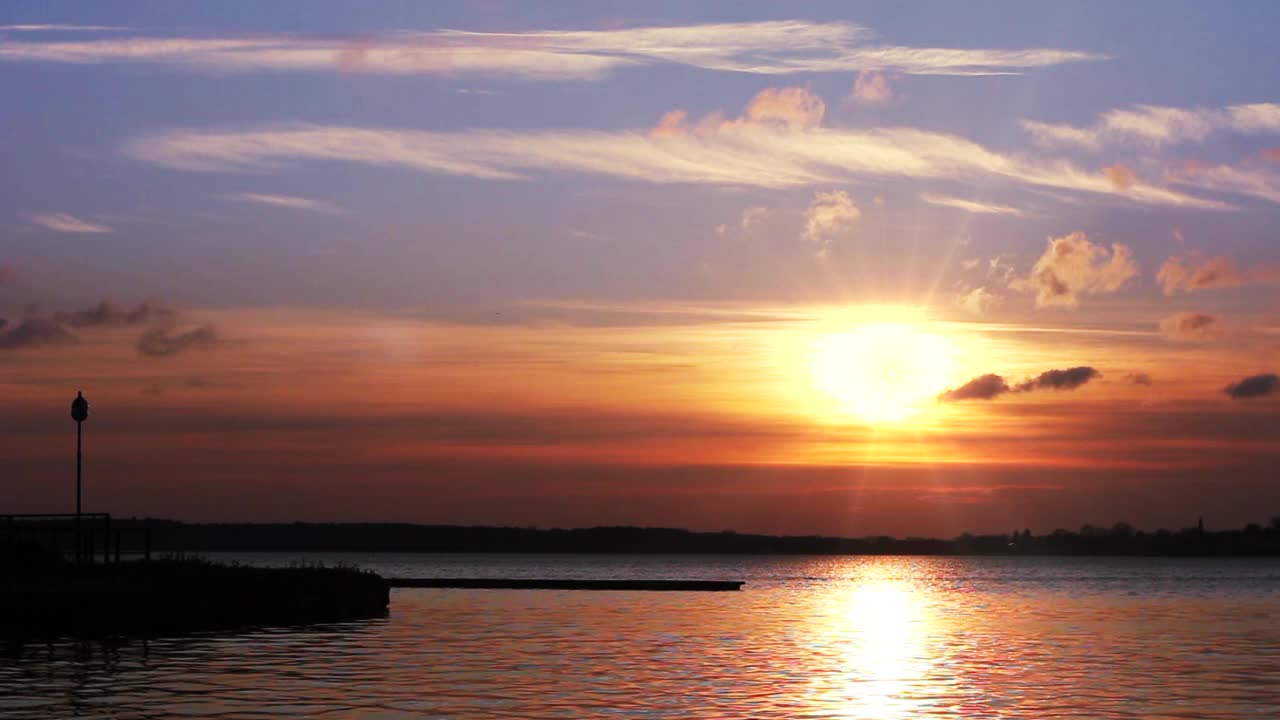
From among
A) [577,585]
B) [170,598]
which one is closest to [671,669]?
[170,598]

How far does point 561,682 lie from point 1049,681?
1653 centimetres

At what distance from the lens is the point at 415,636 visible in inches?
2997

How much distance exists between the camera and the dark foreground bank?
6800 cm

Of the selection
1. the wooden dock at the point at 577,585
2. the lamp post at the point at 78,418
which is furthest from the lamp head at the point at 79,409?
the wooden dock at the point at 577,585

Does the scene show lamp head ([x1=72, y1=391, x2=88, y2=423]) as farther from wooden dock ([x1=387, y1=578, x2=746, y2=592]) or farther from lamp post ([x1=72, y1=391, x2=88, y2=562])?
wooden dock ([x1=387, y1=578, x2=746, y2=592])

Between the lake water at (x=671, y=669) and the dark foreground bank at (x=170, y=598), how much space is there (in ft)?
8.51

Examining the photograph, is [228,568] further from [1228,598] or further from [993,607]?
[1228,598]

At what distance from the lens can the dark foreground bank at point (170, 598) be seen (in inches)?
2677

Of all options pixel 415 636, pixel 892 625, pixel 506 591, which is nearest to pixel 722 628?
pixel 892 625

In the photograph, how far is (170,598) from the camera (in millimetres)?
75188

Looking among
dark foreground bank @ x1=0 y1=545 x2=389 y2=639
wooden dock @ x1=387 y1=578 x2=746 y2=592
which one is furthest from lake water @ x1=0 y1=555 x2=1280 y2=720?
wooden dock @ x1=387 y1=578 x2=746 y2=592

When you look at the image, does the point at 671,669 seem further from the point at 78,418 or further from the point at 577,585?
the point at 577,585

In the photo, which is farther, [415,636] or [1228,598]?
[1228,598]

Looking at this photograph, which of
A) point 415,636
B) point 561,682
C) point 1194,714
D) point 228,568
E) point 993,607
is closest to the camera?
point 1194,714
